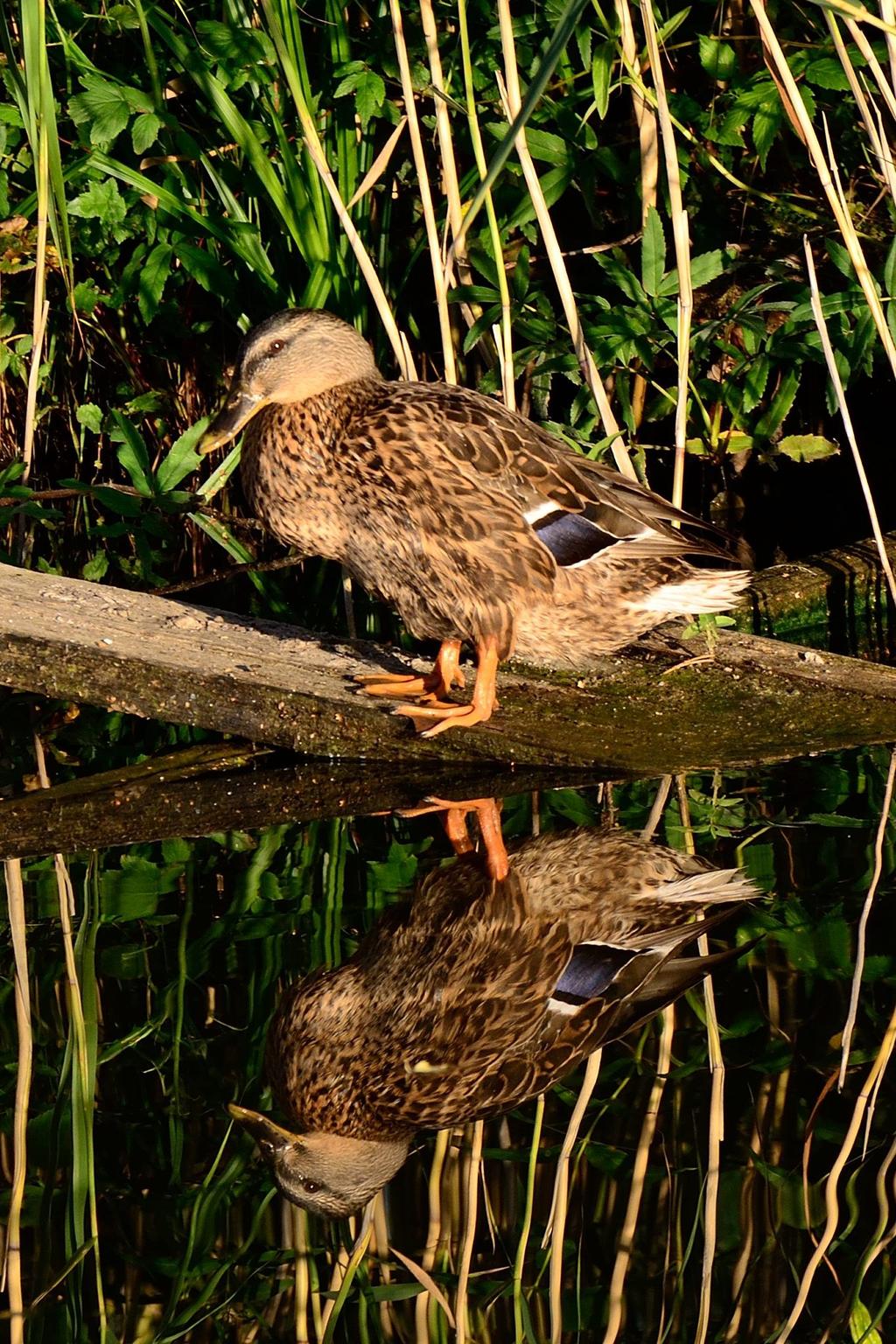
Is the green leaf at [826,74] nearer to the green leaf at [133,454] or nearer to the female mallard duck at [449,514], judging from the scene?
the female mallard duck at [449,514]

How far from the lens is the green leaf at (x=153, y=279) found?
202 inches

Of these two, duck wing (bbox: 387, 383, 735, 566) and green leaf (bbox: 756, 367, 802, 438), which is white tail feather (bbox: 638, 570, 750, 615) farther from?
green leaf (bbox: 756, 367, 802, 438)

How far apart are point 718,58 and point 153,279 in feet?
5.77

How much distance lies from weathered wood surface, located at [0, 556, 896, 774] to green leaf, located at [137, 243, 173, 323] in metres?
1.10

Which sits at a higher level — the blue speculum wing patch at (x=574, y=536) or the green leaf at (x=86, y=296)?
the green leaf at (x=86, y=296)

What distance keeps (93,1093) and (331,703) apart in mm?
1533

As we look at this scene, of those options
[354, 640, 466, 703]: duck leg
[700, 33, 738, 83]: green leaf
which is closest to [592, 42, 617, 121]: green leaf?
[700, 33, 738, 83]: green leaf

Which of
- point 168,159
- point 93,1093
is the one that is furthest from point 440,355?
point 93,1093

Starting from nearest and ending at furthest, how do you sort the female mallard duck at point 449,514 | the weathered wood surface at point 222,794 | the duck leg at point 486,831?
the duck leg at point 486,831 → the weathered wood surface at point 222,794 → the female mallard duck at point 449,514

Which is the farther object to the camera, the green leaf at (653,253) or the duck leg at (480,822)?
the green leaf at (653,253)

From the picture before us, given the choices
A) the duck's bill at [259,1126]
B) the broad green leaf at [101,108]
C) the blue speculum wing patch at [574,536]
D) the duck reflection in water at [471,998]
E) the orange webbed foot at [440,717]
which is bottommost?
the duck's bill at [259,1126]

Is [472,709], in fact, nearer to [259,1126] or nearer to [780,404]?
[259,1126]

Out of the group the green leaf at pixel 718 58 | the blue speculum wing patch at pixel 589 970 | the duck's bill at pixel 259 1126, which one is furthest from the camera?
the green leaf at pixel 718 58

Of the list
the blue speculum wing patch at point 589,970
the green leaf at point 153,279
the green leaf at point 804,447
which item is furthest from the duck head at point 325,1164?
the green leaf at point 804,447
